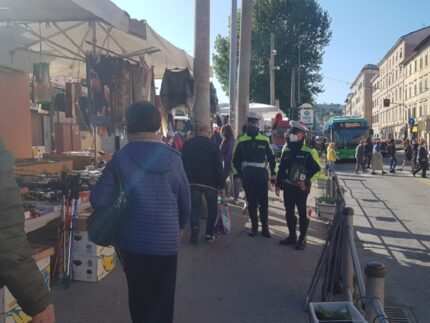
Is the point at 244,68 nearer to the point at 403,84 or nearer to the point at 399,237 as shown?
the point at 399,237

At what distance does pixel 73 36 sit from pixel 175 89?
6.45 ft

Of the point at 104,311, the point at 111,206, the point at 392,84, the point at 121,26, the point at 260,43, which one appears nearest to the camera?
the point at 111,206

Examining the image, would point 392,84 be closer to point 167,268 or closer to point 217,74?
point 217,74

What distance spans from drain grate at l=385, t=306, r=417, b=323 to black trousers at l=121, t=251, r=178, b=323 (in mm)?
2591

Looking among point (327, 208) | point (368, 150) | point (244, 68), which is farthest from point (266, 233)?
point (368, 150)

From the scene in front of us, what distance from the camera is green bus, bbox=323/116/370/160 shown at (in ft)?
97.0

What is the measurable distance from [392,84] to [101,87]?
85988 millimetres

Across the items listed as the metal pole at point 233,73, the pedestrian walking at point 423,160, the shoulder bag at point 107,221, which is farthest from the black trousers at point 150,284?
the pedestrian walking at point 423,160

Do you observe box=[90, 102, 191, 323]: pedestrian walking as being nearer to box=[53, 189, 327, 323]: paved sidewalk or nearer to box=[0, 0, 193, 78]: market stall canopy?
box=[53, 189, 327, 323]: paved sidewalk

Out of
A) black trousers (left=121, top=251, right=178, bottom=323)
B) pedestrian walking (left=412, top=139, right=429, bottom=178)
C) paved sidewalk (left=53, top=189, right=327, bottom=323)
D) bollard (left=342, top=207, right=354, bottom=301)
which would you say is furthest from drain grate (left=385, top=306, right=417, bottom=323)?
pedestrian walking (left=412, top=139, right=429, bottom=178)

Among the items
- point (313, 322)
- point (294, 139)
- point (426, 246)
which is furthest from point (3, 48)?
point (426, 246)

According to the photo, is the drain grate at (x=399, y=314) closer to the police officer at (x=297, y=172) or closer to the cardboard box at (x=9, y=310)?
the police officer at (x=297, y=172)

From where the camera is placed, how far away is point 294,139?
6.76 metres

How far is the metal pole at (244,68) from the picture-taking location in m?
13.3
